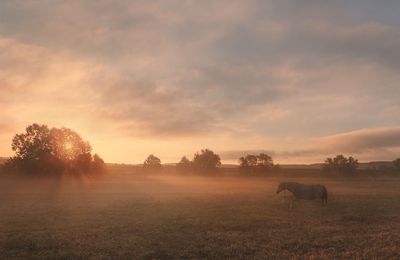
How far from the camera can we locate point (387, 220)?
23.8m

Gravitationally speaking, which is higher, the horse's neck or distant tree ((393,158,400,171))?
distant tree ((393,158,400,171))

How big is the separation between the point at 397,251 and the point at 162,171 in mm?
121467

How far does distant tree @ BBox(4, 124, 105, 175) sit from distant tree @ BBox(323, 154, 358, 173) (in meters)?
62.9

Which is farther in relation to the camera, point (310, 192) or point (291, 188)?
point (291, 188)

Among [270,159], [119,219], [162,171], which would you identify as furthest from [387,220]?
[162,171]

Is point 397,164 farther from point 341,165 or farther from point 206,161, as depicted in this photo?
point 206,161

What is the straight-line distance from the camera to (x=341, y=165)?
98688mm

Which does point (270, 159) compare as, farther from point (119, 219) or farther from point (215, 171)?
point (119, 219)

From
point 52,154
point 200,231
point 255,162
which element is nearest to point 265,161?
point 255,162

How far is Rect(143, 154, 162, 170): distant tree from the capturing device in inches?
5472

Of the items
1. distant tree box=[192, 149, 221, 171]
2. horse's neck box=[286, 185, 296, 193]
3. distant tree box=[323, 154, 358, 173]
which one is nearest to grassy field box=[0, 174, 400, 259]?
horse's neck box=[286, 185, 296, 193]

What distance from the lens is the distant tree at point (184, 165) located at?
125 metres

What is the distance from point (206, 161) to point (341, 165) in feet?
140

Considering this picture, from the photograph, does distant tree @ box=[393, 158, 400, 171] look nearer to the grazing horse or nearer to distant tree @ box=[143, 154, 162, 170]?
distant tree @ box=[143, 154, 162, 170]
